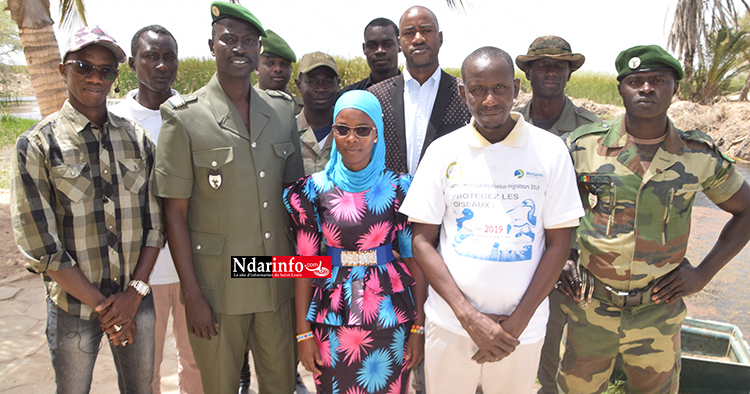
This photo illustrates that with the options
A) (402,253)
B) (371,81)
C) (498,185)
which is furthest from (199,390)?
(371,81)

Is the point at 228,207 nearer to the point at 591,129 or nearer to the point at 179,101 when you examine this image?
the point at 179,101

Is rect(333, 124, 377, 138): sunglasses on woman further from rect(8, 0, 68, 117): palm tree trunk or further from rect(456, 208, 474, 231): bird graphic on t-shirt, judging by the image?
rect(8, 0, 68, 117): palm tree trunk

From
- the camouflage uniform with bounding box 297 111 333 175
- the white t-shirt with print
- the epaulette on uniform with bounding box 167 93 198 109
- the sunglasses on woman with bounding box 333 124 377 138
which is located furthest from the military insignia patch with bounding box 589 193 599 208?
the epaulette on uniform with bounding box 167 93 198 109

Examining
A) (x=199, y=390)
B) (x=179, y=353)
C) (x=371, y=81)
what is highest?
(x=371, y=81)

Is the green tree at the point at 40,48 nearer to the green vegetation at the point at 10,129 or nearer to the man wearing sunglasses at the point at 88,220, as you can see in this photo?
the man wearing sunglasses at the point at 88,220

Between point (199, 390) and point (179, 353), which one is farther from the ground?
point (179, 353)

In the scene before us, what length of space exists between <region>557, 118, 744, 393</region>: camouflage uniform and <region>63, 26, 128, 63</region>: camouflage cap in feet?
8.36

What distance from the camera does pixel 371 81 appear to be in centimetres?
410

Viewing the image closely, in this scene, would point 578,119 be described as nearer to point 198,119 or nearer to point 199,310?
point 198,119

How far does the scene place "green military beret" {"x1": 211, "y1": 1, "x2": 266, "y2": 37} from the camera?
241 cm

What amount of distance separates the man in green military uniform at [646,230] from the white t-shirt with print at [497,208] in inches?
20.1

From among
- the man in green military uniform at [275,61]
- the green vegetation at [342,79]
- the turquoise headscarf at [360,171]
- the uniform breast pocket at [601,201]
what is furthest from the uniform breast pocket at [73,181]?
the uniform breast pocket at [601,201]

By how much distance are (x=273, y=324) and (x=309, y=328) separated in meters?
0.35

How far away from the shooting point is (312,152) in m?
3.28
